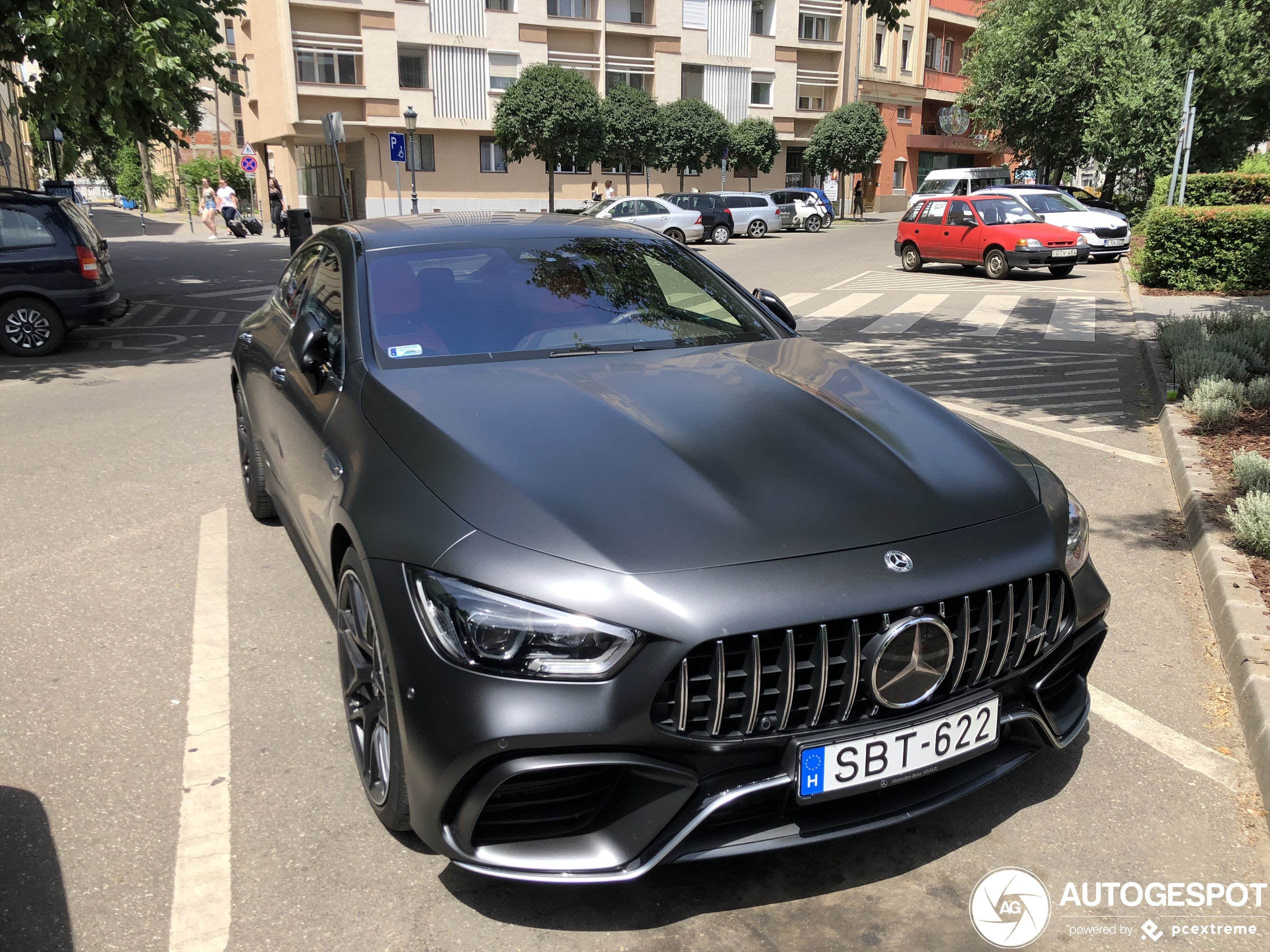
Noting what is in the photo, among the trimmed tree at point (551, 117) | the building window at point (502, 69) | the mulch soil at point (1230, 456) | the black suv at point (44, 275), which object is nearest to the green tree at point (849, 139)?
the trimmed tree at point (551, 117)

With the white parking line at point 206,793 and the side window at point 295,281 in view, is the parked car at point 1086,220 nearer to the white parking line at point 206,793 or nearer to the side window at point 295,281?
the side window at point 295,281

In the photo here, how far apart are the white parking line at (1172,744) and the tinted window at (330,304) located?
8.96ft

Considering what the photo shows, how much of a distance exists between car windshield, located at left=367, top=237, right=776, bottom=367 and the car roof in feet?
0.21

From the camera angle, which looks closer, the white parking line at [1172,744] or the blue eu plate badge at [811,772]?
the blue eu plate badge at [811,772]

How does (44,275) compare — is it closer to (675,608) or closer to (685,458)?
(685,458)

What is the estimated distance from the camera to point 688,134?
150 ft

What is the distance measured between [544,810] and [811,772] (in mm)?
603

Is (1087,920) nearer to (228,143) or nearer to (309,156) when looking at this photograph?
(309,156)

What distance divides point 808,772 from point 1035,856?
36.5 inches

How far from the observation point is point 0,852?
9.36 feet

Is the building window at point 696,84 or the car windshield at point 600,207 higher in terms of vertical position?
the building window at point 696,84

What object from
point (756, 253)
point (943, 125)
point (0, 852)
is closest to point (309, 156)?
point (756, 253)

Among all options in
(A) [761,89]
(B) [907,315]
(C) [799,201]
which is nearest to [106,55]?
(B) [907,315]

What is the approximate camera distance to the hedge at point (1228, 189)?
1872 cm
